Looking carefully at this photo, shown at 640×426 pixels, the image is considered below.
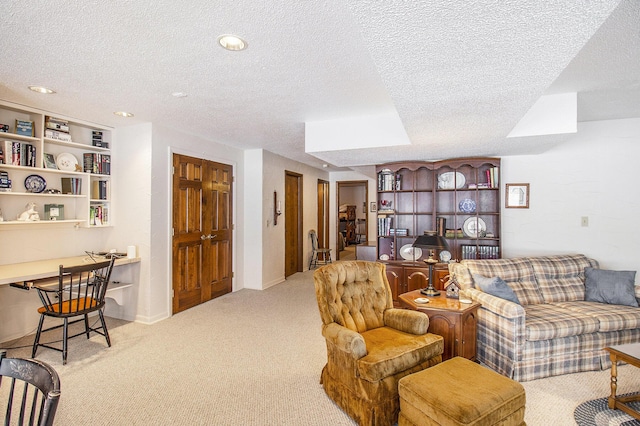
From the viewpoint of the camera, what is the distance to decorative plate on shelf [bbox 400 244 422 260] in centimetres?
469

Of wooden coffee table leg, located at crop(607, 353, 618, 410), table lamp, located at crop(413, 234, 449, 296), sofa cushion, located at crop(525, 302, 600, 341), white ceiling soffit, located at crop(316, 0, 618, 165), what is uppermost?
white ceiling soffit, located at crop(316, 0, 618, 165)

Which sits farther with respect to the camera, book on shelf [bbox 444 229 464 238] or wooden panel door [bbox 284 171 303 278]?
wooden panel door [bbox 284 171 303 278]

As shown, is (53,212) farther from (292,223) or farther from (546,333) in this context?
(546,333)

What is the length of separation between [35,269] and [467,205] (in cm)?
500

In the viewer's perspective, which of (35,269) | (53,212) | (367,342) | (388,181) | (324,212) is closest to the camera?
(367,342)

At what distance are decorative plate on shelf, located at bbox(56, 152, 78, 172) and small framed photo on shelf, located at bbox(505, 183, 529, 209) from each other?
5340 millimetres

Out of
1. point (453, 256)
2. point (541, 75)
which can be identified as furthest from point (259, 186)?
point (541, 75)

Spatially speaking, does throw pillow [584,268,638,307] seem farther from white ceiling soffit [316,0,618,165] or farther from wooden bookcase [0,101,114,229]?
wooden bookcase [0,101,114,229]

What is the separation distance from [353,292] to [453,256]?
2.45 metres

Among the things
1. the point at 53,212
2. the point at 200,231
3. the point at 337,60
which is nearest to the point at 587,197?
the point at 337,60

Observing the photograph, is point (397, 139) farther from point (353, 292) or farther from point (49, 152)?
point (49, 152)

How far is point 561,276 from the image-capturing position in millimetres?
3541

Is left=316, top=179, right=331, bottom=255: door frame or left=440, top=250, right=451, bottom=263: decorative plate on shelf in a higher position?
left=316, top=179, right=331, bottom=255: door frame

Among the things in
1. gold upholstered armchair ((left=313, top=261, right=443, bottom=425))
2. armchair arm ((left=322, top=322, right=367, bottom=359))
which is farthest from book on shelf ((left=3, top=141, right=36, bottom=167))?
armchair arm ((left=322, top=322, right=367, bottom=359))
